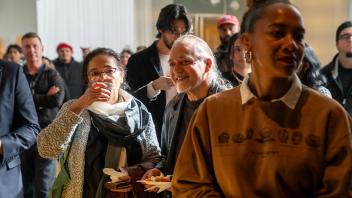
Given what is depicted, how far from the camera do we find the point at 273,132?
4.32 ft

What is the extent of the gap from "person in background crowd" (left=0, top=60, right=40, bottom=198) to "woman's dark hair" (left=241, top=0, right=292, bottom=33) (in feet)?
4.14

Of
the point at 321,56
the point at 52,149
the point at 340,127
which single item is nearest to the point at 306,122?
the point at 340,127

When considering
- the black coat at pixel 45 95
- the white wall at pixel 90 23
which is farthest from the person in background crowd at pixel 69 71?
the black coat at pixel 45 95

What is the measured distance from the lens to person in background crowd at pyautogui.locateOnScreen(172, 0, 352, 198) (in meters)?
1.29

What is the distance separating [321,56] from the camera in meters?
8.38

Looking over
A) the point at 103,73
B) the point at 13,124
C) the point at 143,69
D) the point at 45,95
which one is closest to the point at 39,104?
the point at 45,95

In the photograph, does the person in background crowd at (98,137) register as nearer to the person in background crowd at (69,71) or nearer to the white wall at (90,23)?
the person in background crowd at (69,71)

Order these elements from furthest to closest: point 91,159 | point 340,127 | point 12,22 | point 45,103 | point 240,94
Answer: point 12,22, point 45,103, point 91,159, point 240,94, point 340,127

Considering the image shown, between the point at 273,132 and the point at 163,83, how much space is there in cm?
153

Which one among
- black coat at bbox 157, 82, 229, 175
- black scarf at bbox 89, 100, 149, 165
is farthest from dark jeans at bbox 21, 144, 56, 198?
black coat at bbox 157, 82, 229, 175

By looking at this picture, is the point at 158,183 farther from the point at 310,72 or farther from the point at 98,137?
the point at 310,72

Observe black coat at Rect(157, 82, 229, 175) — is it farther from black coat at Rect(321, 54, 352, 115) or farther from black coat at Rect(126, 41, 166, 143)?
black coat at Rect(321, 54, 352, 115)

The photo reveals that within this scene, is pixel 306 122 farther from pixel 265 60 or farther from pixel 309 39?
pixel 309 39

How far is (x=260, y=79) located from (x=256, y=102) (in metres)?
0.06
